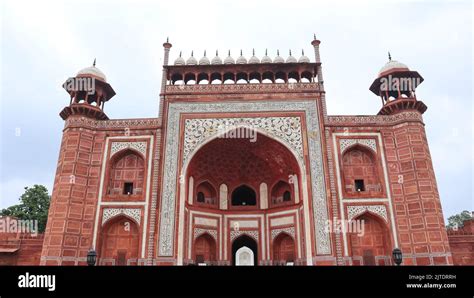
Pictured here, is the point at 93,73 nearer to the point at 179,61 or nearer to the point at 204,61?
the point at 179,61

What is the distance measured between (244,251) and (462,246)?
11.0 metres

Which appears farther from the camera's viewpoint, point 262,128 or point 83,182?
point 262,128

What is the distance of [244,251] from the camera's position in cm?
2080

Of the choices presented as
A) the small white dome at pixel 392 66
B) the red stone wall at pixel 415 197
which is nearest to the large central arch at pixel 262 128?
the red stone wall at pixel 415 197

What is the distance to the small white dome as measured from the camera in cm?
1752

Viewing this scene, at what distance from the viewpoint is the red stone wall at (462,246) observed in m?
15.3

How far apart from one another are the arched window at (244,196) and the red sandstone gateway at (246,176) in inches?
2.4

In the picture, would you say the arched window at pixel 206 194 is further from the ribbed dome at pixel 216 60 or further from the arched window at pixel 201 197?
the ribbed dome at pixel 216 60

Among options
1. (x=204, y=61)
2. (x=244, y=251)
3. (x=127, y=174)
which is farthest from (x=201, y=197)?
(x=204, y=61)

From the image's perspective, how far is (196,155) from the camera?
54.8 feet

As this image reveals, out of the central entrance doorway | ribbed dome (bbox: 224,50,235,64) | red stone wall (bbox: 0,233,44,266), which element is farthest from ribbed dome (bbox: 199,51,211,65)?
red stone wall (bbox: 0,233,44,266)

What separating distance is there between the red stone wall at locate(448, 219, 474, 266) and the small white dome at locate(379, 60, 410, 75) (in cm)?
820

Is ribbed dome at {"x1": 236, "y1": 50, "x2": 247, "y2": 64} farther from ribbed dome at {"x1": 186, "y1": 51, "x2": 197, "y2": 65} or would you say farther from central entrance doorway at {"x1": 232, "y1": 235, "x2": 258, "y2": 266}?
central entrance doorway at {"x1": 232, "y1": 235, "x2": 258, "y2": 266}

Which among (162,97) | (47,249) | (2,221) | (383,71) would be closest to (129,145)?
(162,97)
